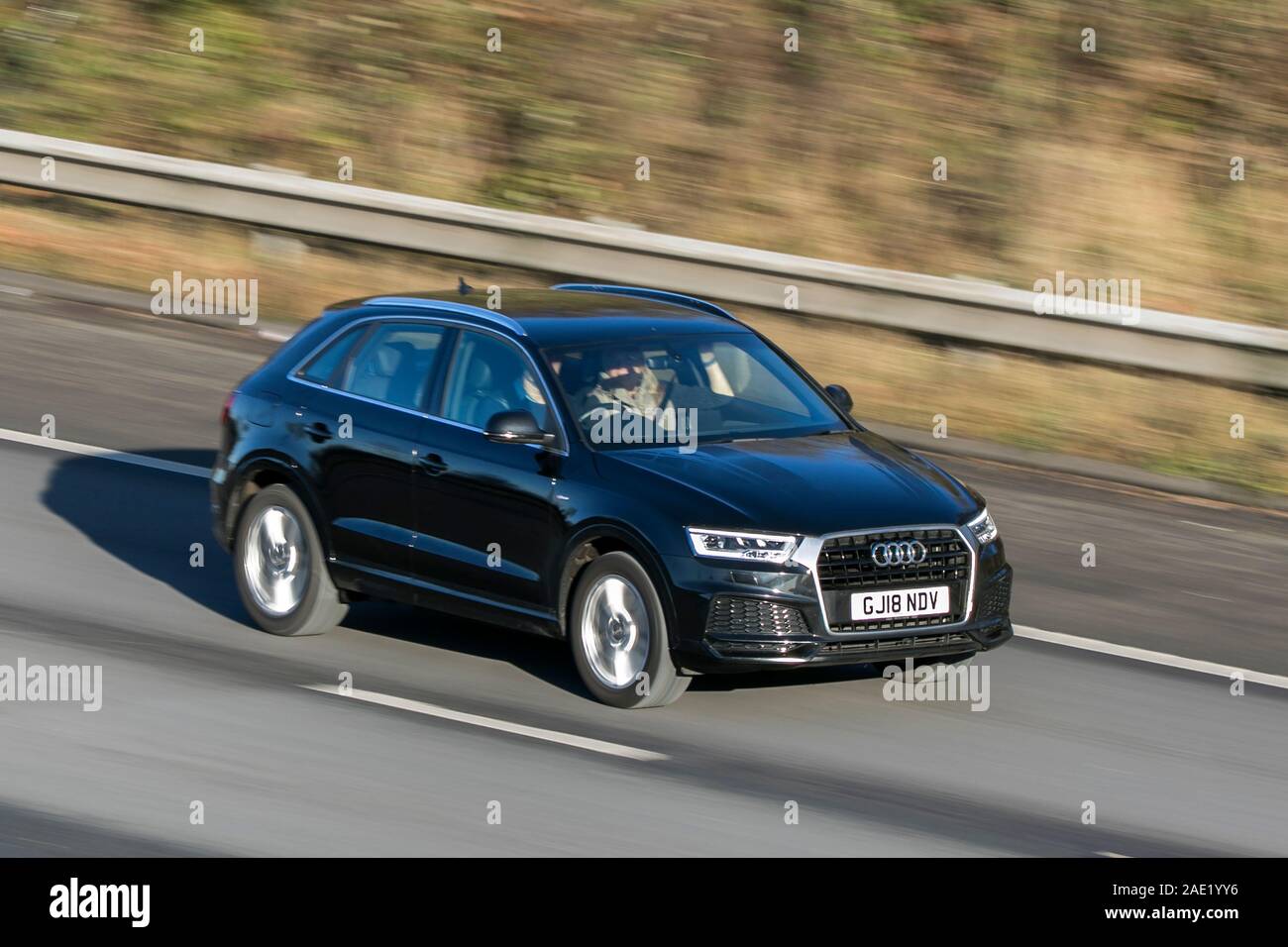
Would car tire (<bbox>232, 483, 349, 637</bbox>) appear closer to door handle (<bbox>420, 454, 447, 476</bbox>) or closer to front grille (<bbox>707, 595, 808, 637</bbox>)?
door handle (<bbox>420, 454, 447, 476</bbox>)

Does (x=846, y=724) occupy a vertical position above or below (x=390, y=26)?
below

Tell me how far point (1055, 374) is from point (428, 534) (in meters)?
6.99

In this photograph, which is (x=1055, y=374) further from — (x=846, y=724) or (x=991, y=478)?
(x=846, y=724)

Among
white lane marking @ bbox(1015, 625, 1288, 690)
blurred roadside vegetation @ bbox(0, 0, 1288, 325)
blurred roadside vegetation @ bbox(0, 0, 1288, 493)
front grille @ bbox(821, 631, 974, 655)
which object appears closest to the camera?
front grille @ bbox(821, 631, 974, 655)

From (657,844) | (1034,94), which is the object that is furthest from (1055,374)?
(657,844)

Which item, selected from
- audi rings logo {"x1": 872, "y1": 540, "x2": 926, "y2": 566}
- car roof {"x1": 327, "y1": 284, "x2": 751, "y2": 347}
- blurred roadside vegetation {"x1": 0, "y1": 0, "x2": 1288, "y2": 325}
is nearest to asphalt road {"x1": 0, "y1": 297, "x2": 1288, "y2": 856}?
audi rings logo {"x1": 872, "y1": 540, "x2": 926, "y2": 566}

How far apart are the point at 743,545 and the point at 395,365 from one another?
2367mm

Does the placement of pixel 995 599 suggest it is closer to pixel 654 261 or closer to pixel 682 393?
pixel 682 393

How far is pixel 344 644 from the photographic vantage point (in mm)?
10172

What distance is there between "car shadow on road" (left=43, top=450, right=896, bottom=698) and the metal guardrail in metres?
4.28

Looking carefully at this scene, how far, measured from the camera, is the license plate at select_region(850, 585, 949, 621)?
872cm

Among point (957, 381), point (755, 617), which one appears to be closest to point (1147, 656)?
point (755, 617)
